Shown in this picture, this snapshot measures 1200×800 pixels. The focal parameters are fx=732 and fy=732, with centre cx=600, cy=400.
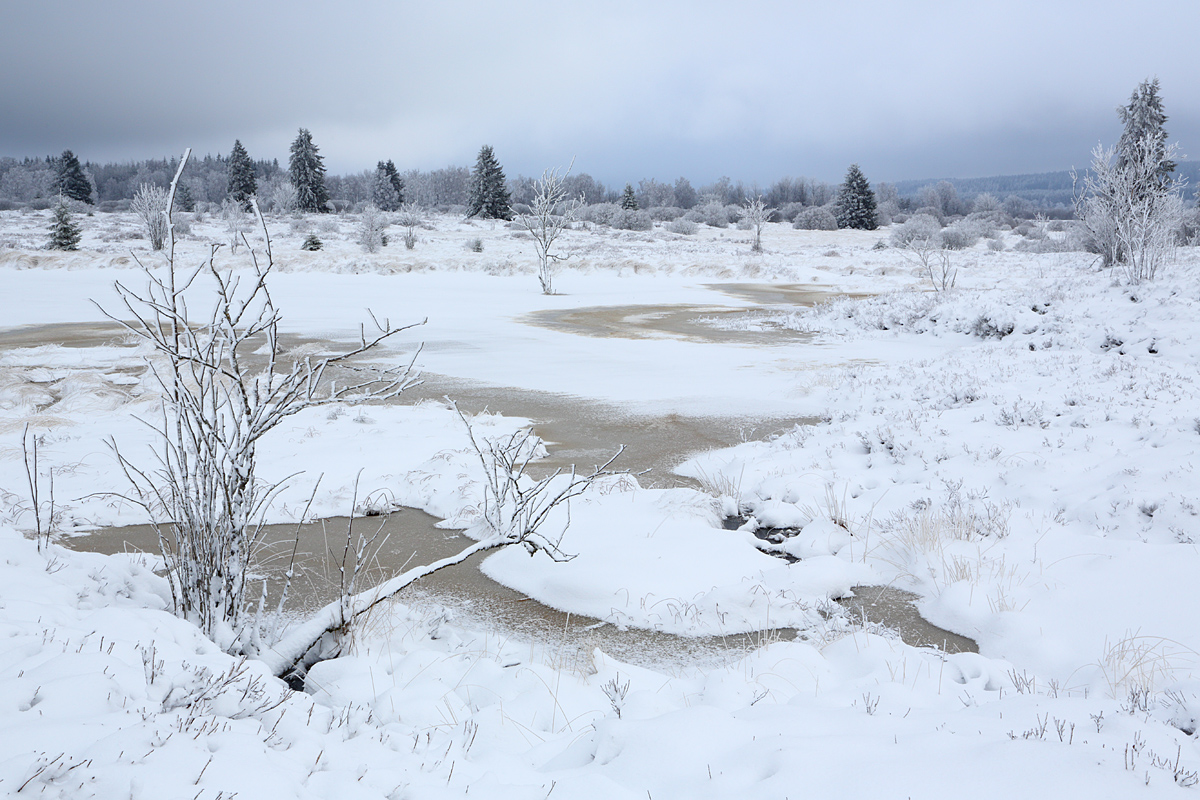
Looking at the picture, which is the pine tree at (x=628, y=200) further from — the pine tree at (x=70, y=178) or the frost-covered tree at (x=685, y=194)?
the pine tree at (x=70, y=178)

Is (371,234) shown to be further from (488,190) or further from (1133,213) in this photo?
(1133,213)

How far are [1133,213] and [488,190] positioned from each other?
1719 inches

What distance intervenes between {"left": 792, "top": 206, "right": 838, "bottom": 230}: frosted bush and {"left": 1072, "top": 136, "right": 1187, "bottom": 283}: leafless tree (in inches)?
1250

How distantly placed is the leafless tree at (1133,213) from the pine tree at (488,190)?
37.7 meters

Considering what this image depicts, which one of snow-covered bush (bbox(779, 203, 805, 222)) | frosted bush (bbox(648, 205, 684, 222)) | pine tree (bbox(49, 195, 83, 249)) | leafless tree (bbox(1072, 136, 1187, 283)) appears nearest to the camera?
leafless tree (bbox(1072, 136, 1187, 283))

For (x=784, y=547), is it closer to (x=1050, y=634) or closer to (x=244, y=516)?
(x=1050, y=634)

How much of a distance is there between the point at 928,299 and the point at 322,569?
14.8 metres

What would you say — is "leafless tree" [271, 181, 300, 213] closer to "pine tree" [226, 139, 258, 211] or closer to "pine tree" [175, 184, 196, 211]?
"pine tree" [226, 139, 258, 211]

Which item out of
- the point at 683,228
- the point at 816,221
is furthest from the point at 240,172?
the point at 816,221

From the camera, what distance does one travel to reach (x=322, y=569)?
495 cm

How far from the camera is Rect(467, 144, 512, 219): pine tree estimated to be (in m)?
51.1

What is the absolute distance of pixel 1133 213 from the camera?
45.0 ft

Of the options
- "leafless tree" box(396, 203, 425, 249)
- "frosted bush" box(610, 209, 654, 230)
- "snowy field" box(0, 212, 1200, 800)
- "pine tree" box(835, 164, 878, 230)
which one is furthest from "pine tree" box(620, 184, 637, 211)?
"snowy field" box(0, 212, 1200, 800)

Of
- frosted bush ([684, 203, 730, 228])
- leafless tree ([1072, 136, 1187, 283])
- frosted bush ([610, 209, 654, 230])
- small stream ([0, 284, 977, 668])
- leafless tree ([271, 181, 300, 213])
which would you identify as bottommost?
small stream ([0, 284, 977, 668])
